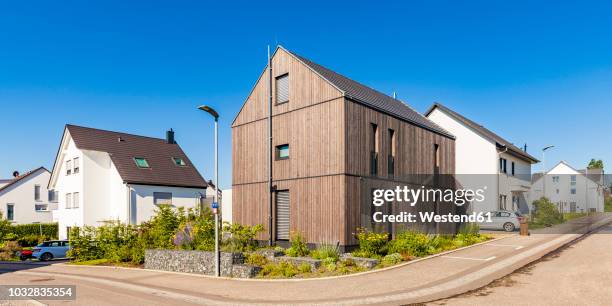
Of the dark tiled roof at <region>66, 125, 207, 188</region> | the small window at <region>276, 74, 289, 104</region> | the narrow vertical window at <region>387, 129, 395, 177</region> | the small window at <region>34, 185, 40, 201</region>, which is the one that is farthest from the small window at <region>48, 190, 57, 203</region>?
the narrow vertical window at <region>387, 129, 395, 177</region>

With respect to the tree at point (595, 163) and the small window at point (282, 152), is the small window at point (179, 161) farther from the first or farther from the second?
the tree at point (595, 163)

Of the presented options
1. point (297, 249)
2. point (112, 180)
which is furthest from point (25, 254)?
point (297, 249)

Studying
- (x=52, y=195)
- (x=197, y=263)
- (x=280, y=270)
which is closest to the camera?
(x=280, y=270)

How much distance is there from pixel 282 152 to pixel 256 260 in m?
6.13

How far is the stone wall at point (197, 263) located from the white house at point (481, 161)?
21.7 m

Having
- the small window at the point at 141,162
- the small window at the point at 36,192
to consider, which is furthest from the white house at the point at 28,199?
the small window at the point at 141,162

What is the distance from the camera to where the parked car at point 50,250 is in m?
28.5

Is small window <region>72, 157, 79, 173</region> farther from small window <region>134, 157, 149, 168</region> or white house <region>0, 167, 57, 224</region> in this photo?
white house <region>0, 167, 57, 224</region>

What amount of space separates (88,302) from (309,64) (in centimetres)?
1371

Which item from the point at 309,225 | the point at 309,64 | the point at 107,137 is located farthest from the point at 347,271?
the point at 107,137

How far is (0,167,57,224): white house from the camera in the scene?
4638 cm

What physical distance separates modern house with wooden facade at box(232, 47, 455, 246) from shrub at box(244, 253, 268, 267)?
273 centimetres

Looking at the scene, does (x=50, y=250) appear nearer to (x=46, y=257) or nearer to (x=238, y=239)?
(x=46, y=257)

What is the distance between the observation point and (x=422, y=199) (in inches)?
920
